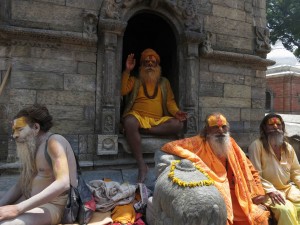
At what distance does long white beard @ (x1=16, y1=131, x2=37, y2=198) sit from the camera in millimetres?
2723

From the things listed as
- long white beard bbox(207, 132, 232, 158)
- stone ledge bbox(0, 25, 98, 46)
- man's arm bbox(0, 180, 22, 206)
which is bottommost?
man's arm bbox(0, 180, 22, 206)

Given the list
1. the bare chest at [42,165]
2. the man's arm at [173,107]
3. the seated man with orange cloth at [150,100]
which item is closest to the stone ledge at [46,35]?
the seated man with orange cloth at [150,100]

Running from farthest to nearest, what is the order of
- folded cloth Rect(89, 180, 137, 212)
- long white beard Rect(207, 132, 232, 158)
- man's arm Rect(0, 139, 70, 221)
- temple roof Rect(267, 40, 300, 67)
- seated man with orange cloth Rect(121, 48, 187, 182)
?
1. temple roof Rect(267, 40, 300, 67)
2. seated man with orange cloth Rect(121, 48, 187, 182)
3. long white beard Rect(207, 132, 232, 158)
4. folded cloth Rect(89, 180, 137, 212)
5. man's arm Rect(0, 139, 70, 221)

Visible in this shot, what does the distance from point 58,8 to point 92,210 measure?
10.00ft

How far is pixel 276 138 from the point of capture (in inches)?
143

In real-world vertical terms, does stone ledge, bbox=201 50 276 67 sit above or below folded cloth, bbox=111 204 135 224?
above

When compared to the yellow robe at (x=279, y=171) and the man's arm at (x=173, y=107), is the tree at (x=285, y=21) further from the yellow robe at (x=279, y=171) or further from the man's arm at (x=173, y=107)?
the yellow robe at (x=279, y=171)

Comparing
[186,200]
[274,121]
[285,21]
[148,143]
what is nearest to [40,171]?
[186,200]

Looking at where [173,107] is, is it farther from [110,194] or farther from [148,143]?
[110,194]

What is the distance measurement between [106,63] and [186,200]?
9.27 feet

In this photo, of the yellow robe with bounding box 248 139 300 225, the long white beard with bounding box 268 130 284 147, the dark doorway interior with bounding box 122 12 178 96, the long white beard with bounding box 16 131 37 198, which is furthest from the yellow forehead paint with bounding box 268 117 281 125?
the long white beard with bounding box 16 131 37 198

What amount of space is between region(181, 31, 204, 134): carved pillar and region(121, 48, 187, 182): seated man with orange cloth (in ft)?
0.86

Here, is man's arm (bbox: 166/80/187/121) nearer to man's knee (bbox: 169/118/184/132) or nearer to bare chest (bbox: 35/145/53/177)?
man's knee (bbox: 169/118/184/132)

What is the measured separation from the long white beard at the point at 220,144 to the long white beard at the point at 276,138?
670mm
